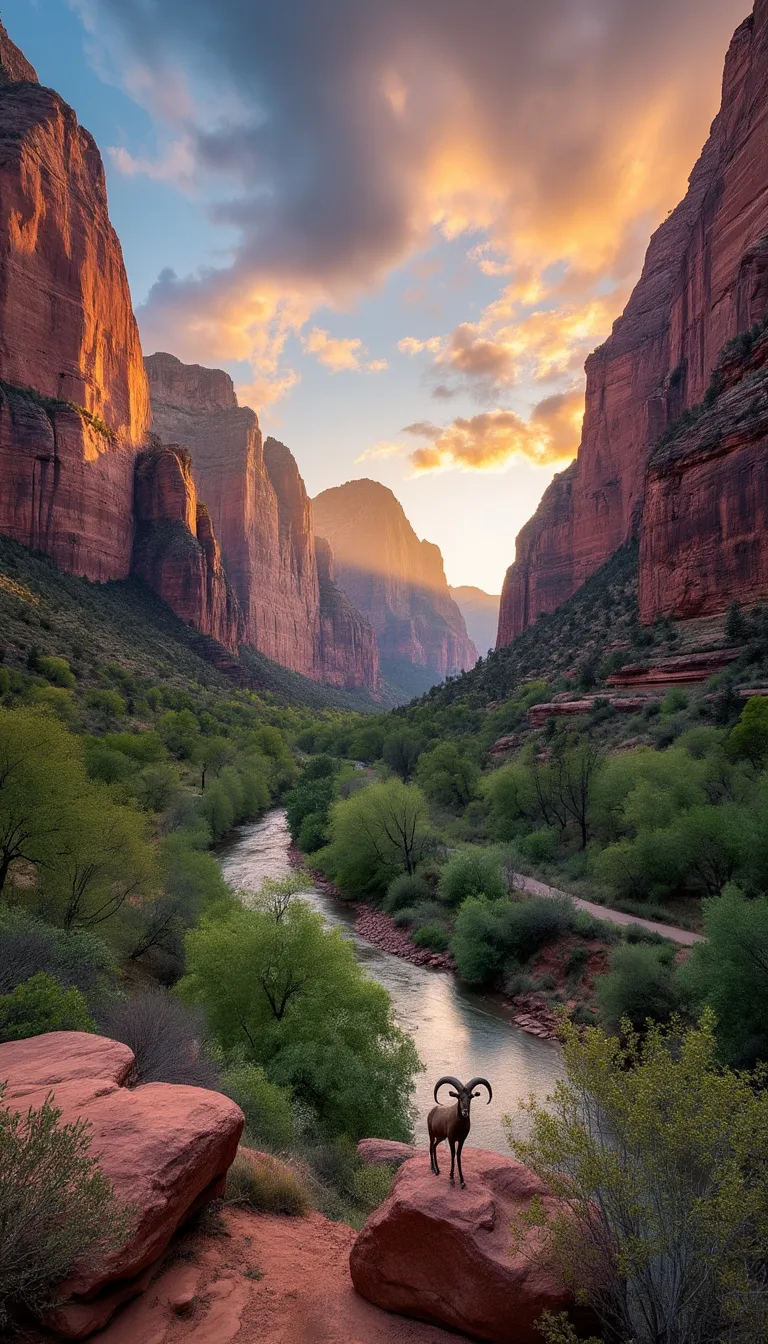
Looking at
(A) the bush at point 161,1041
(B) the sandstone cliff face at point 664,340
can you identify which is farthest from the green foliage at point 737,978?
(B) the sandstone cliff face at point 664,340

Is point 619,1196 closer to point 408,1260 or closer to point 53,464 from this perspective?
point 408,1260

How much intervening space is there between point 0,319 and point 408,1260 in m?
75.0

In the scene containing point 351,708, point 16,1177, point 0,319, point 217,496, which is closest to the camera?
point 16,1177

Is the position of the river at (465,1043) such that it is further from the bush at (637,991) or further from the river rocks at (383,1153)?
the river rocks at (383,1153)

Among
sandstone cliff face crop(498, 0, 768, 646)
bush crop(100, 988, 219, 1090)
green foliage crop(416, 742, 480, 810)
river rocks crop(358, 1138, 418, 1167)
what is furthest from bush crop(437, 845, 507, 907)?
sandstone cliff face crop(498, 0, 768, 646)

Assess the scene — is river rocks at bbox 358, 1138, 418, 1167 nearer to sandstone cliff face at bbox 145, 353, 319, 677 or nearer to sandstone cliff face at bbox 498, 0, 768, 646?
sandstone cliff face at bbox 498, 0, 768, 646

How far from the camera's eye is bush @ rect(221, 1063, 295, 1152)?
9.45 m

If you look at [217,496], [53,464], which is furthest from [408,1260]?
[217,496]

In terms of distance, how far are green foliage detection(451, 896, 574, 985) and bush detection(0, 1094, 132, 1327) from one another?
18.3m

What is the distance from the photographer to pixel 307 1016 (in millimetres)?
13242

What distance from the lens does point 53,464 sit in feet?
201

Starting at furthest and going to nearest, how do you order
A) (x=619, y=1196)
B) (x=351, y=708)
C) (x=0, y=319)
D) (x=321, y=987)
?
(x=351, y=708) → (x=0, y=319) → (x=321, y=987) → (x=619, y=1196)

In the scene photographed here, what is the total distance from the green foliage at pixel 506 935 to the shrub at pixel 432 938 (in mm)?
1868

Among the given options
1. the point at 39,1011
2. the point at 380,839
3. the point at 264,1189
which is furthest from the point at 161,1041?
the point at 380,839
